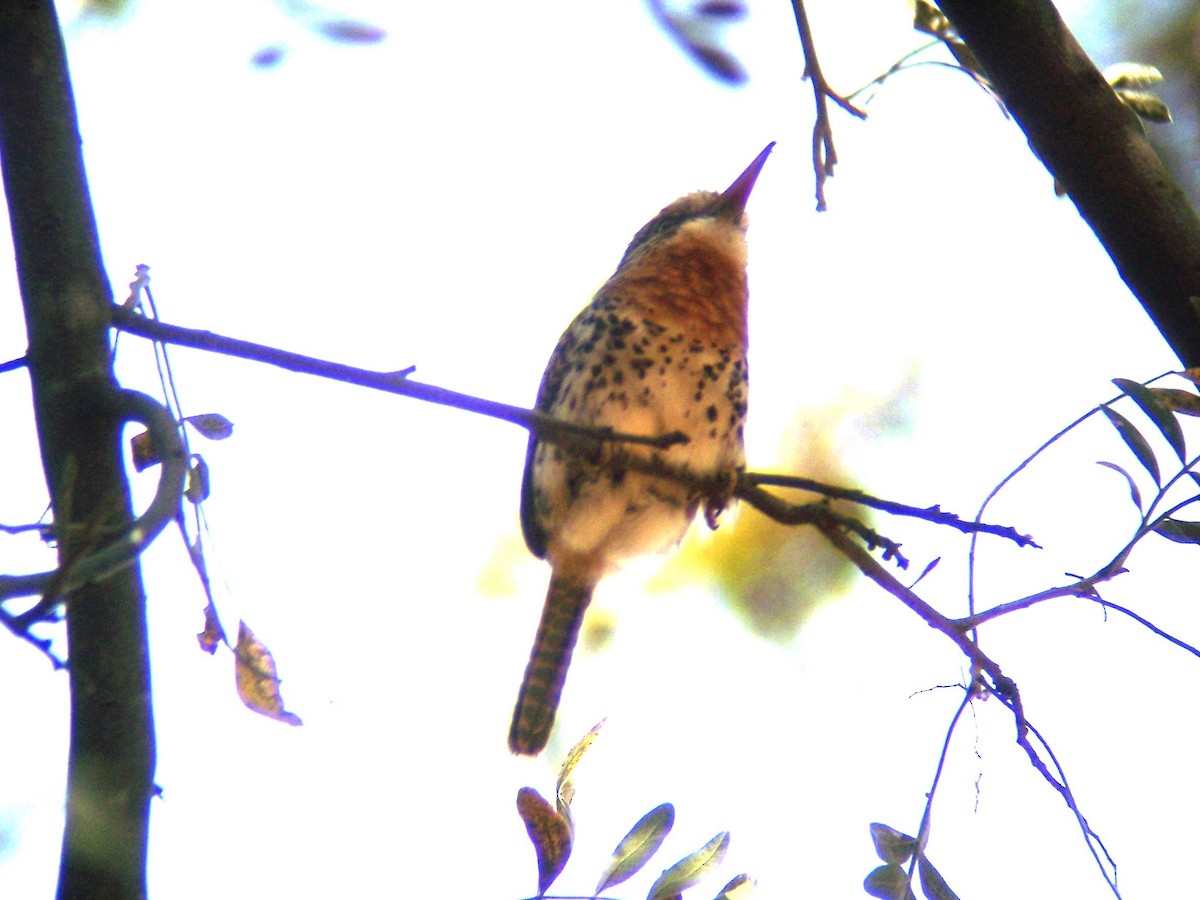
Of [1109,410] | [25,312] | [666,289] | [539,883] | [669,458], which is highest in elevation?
[666,289]

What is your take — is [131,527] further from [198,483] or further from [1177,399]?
[1177,399]

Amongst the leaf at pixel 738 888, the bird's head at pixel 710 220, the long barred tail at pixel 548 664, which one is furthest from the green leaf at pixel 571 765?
the bird's head at pixel 710 220

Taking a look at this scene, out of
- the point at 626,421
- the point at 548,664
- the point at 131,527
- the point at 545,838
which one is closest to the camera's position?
the point at 131,527

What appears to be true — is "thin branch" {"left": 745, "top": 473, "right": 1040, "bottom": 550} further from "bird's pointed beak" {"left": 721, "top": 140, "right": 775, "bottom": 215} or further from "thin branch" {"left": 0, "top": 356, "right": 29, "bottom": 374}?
"bird's pointed beak" {"left": 721, "top": 140, "right": 775, "bottom": 215}

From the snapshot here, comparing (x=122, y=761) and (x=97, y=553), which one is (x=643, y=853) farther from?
(x=97, y=553)

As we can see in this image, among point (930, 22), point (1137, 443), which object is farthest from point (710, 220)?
point (1137, 443)

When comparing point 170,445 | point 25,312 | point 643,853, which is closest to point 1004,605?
point 643,853

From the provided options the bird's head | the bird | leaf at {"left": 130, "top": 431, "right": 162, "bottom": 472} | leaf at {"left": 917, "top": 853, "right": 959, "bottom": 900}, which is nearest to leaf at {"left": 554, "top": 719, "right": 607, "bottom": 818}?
leaf at {"left": 917, "top": 853, "right": 959, "bottom": 900}
